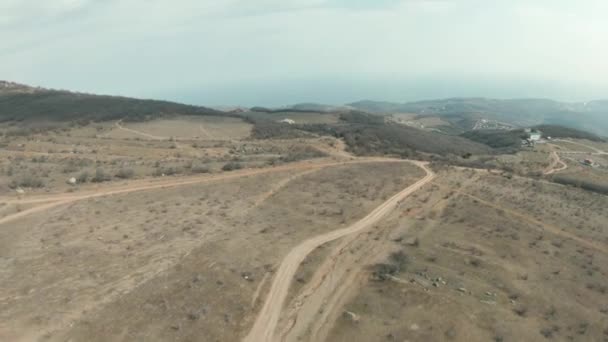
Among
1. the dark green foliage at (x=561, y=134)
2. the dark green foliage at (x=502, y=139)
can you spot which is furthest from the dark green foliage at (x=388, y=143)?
the dark green foliage at (x=561, y=134)

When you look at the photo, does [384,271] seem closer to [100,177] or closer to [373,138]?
[100,177]

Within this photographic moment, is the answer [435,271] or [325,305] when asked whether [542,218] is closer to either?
[435,271]

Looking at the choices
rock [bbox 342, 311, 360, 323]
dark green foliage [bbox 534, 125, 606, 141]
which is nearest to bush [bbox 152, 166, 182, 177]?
rock [bbox 342, 311, 360, 323]

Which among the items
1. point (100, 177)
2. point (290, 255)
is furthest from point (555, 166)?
point (100, 177)

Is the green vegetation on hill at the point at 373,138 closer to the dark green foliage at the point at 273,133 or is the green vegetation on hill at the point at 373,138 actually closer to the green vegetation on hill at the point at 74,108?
the dark green foliage at the point at 273,133

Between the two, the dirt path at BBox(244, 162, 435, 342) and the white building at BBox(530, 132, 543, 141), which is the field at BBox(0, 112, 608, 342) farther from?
the white building at BBox(530, 132, 543, 141)

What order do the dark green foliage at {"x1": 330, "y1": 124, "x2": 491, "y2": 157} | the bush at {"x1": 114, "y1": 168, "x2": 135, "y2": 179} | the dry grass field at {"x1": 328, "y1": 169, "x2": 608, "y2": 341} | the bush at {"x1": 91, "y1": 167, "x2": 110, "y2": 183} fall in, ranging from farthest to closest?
the dark green foliage at {"x1": 330, "y1": 124, "x2": 491, "y2": 157} → the bush at {"x1": 114, "y1": 168, "x2": 135, "y2": 179} → the bush at {"x1": 91, "y1": 167, "x2": 110, "y2": 183} → the dry grass field at {"x1": 328, "y1": 169, "x2": 608, "y2": 341}
